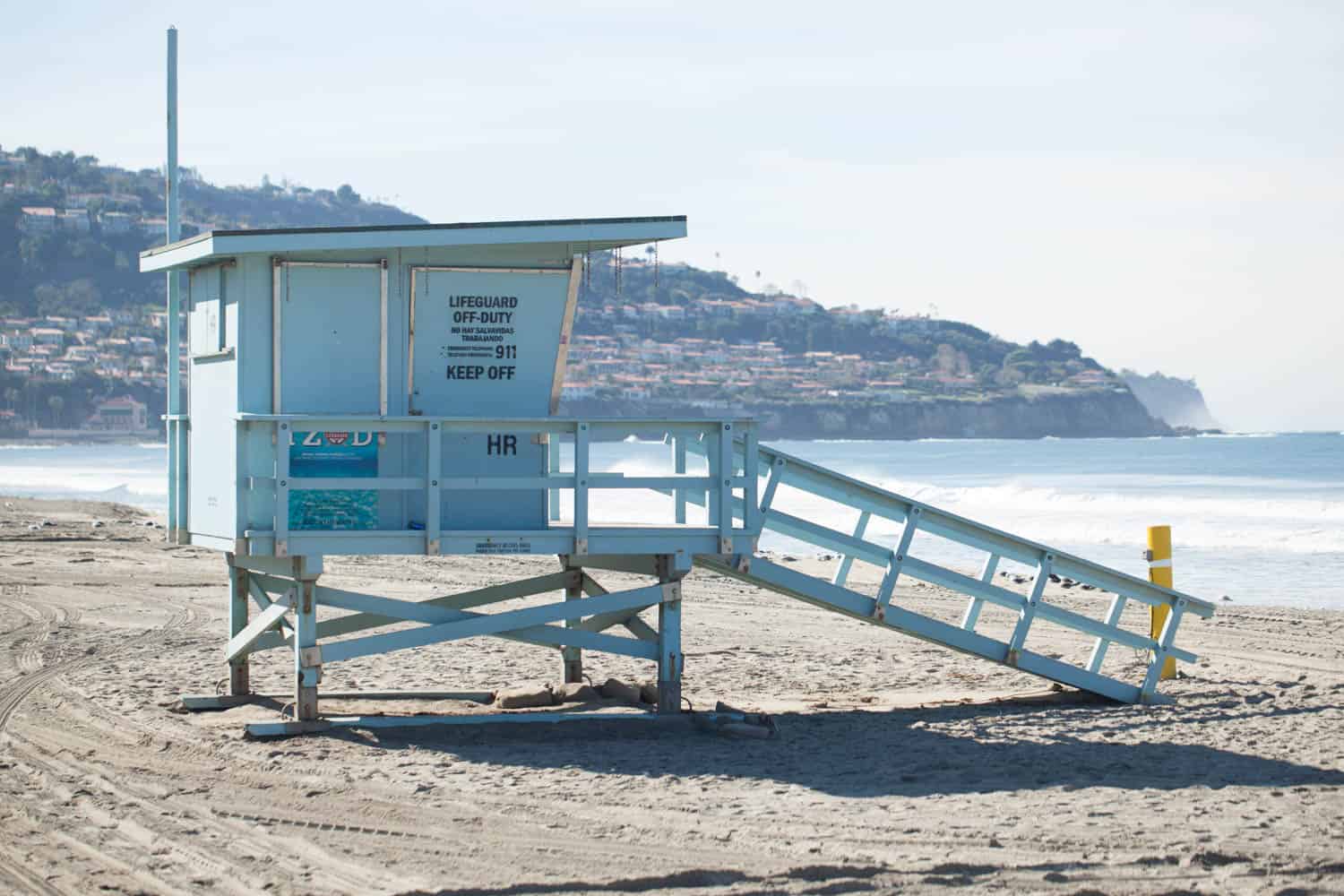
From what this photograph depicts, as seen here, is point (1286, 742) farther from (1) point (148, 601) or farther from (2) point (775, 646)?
(1) point (148, 601)

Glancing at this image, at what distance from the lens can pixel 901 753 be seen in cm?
1016

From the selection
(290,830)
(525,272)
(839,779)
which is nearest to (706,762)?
(839,779)

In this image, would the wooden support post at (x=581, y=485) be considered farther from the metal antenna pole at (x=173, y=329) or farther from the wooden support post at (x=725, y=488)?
the metal antenna pole at (x=173, y=329)

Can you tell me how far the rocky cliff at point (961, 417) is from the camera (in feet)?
469

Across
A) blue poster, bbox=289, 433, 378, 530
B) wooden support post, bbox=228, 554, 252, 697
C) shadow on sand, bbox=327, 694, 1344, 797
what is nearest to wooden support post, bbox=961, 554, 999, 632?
shadow on sand, bbox=327, 694, 1344, 797

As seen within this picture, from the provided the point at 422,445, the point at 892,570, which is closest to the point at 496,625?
the point at 422,445

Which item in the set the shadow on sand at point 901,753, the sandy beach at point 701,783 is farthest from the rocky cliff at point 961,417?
the shadow on sand at point 901,753

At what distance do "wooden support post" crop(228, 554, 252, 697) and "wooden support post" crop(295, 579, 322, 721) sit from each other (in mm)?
1453

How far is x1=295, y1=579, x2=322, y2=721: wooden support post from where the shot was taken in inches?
408

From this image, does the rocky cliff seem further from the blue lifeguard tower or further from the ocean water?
the blue lifeguard tower

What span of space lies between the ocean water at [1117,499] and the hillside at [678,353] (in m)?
30.9

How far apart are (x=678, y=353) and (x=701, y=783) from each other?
148604mm

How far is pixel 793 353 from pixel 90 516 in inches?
5608

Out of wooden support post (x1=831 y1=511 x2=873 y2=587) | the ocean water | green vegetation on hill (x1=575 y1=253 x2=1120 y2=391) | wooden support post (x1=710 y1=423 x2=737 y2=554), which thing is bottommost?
the ocean water
